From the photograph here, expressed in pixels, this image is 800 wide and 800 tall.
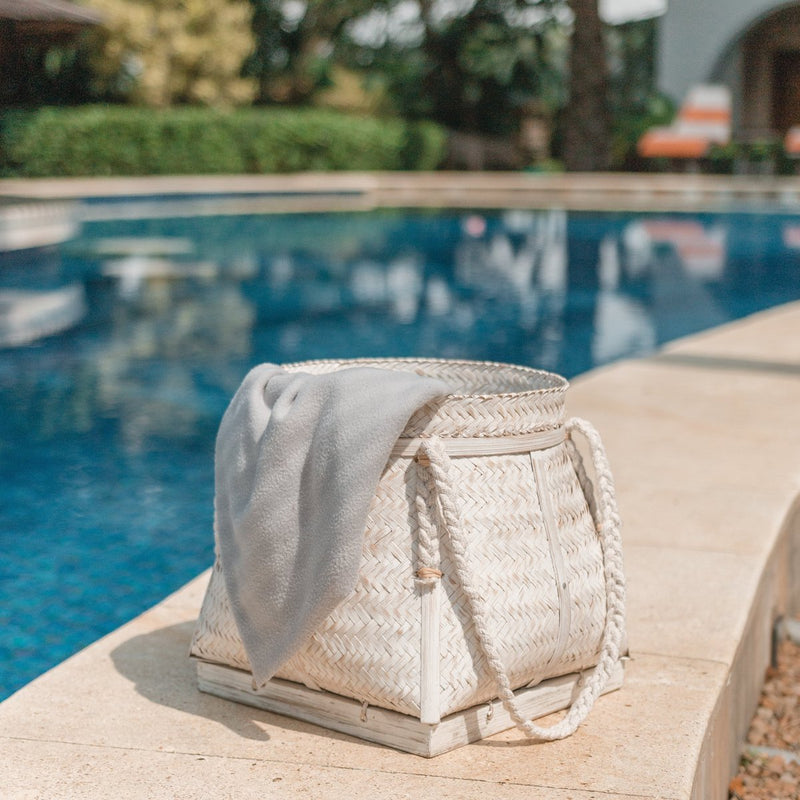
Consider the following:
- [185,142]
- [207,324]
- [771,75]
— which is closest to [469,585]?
[207,324]

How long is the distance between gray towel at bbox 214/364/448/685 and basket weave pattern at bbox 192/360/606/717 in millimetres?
50

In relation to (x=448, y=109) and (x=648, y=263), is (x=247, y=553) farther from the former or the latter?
(x=448, y=109)

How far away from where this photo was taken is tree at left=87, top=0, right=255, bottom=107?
936 inches

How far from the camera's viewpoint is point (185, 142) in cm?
2295

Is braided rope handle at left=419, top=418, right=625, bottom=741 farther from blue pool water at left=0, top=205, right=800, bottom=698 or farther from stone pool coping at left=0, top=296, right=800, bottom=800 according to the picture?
blue pool water at left=0, top=205, right=800, bottom=698

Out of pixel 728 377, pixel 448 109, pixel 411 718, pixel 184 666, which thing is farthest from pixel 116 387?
pixel 448 109

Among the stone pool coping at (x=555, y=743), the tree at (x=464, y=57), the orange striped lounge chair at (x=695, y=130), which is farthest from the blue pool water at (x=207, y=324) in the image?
the tree at (x=464, y=57)

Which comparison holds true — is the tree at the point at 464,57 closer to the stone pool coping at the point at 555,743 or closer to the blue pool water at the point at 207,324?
the blue pool water at the point at 207,324

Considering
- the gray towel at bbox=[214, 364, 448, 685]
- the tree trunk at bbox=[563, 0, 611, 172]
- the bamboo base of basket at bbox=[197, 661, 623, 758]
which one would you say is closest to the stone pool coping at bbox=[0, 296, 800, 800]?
the bamboo base of basket at bbox=[197, 661, 623, 758]

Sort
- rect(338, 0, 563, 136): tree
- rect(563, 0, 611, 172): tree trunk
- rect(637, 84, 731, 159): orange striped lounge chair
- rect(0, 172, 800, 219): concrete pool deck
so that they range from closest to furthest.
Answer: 1. rect(0, 172, 800, 219): concrete pool deck
2. rect(563, 0, 611, 172): tree trunk
3. rect(637, 84, 731, 159): orange striped lounge chair
4. rect(338, 0, 563, 136): tree

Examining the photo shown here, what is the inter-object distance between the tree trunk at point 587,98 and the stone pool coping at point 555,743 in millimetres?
21509

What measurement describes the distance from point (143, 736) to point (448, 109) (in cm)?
2822

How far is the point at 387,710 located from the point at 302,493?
377 millimetres

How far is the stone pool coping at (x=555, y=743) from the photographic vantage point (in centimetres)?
186
